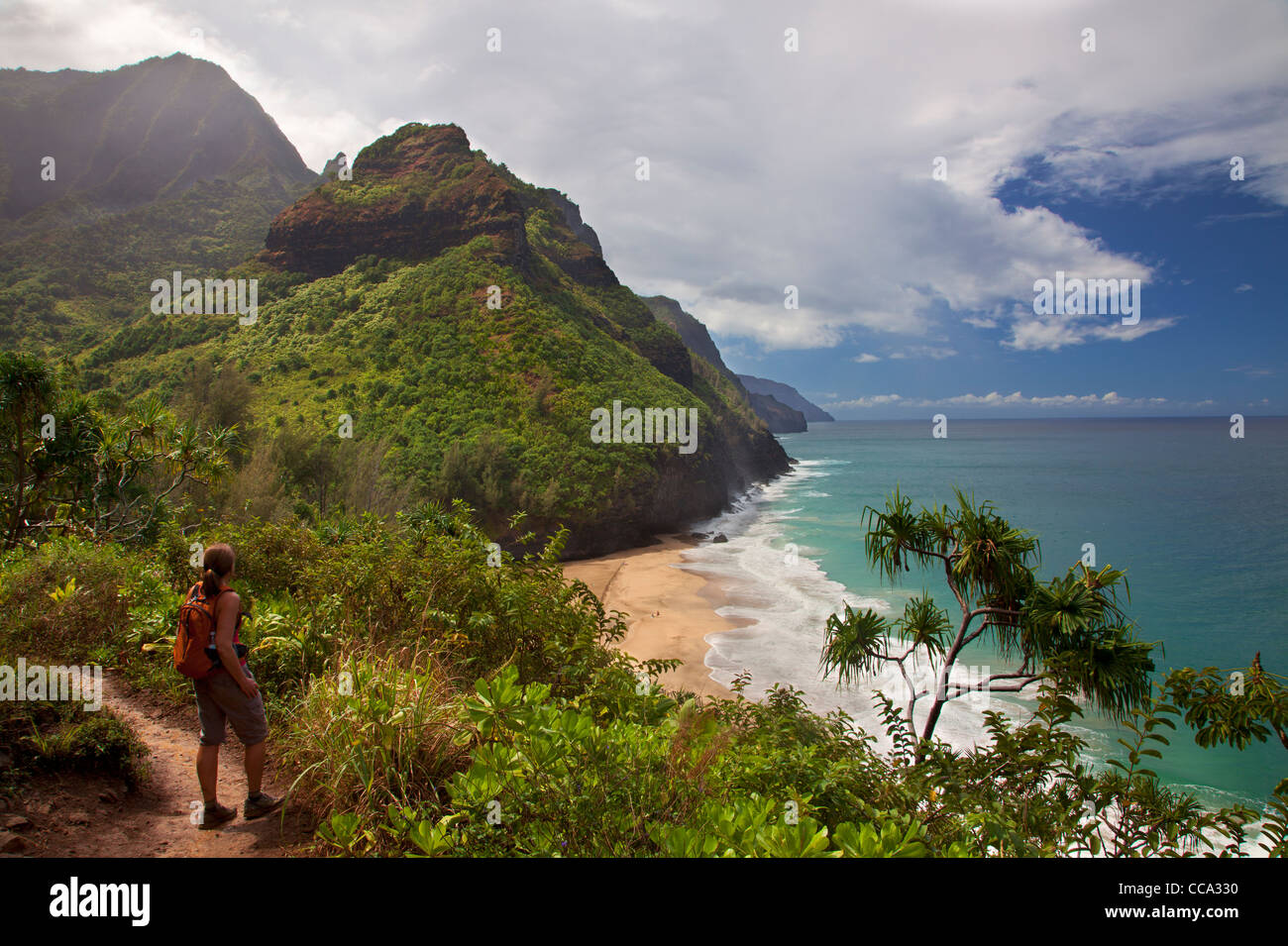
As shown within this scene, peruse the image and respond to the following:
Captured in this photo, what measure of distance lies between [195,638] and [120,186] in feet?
480

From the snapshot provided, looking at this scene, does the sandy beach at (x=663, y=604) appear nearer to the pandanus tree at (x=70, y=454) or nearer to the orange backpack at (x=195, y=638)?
the pandanus tree at (x=70, y=454)

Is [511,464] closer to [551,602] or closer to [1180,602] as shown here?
[551,602]

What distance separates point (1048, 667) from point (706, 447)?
45.4 m

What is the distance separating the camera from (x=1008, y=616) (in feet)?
22.8

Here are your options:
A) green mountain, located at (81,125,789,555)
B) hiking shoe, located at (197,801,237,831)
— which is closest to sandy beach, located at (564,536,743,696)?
green mountain, located at (81,125,789,555)

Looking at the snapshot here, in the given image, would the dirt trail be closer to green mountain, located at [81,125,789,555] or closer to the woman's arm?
the woman's arm

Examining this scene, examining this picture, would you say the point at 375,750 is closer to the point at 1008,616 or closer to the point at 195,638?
the point at 195,638

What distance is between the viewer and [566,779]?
2775 millimetres

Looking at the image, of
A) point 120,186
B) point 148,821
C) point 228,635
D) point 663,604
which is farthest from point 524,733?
point 120,186

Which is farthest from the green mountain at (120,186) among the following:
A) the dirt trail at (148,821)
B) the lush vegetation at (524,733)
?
the dirt trail at (148,821)

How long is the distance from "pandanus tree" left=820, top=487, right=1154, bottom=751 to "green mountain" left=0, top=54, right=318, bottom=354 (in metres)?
63.0

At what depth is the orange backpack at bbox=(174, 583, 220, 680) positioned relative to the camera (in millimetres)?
3703

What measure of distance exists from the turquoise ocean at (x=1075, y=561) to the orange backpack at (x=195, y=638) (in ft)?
32.2

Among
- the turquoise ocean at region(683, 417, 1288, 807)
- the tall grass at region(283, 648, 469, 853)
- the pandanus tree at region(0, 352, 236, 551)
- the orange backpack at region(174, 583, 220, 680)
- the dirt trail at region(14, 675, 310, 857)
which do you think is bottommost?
the turquoise ocean at region(683, 417, 1288, 807)
